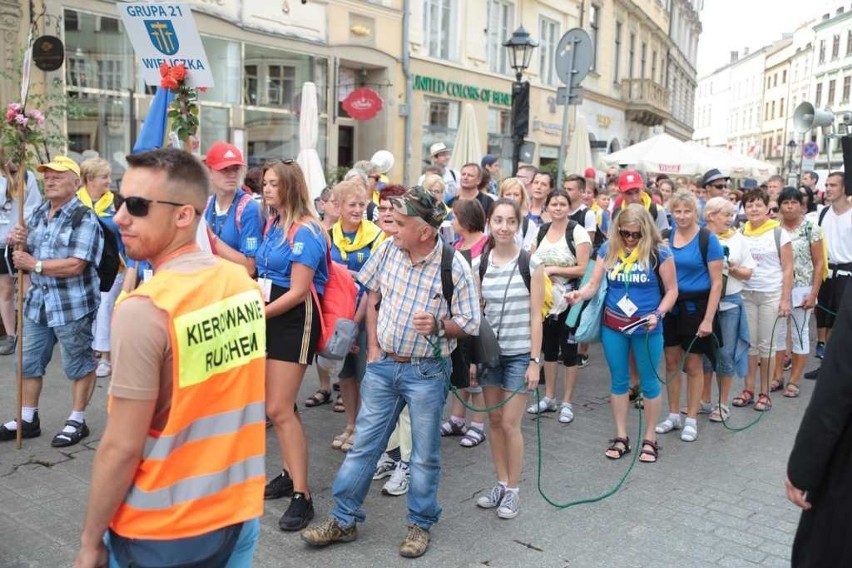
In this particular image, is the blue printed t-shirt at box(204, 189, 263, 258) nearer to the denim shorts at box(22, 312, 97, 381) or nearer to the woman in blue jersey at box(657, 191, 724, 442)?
the denim shorts at box(22, 312, 97, 381)

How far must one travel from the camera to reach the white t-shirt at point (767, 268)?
6852mm

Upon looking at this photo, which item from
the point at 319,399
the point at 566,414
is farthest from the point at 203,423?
the point at 566,414

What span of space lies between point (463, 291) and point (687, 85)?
54.7 m

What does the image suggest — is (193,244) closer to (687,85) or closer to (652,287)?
(652,287)

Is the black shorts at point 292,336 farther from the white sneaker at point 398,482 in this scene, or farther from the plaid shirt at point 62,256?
the plaid shirt at point 62,256

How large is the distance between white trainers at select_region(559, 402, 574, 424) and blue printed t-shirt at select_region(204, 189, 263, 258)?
2.94 m

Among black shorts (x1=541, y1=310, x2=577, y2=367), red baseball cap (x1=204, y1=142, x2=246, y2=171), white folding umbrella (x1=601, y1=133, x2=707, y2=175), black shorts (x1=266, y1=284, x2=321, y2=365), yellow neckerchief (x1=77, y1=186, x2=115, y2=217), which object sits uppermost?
white folding umbrella (x1=601, y1=133, x2=707, y2=175)

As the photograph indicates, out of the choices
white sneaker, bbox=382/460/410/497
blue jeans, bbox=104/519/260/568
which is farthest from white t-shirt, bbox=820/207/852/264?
blue jeans, bbox=104/519/260/568

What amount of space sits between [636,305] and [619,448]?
3.36 ft

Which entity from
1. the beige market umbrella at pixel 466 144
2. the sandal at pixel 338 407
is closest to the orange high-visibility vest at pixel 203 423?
the sandal at pixel 338 407

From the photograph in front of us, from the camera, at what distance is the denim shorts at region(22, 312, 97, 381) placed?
518cm

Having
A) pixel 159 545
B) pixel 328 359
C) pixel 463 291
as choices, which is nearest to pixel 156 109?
pixel 328 359

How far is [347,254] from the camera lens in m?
5.52

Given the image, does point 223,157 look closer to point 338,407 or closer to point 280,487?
point 280,487
